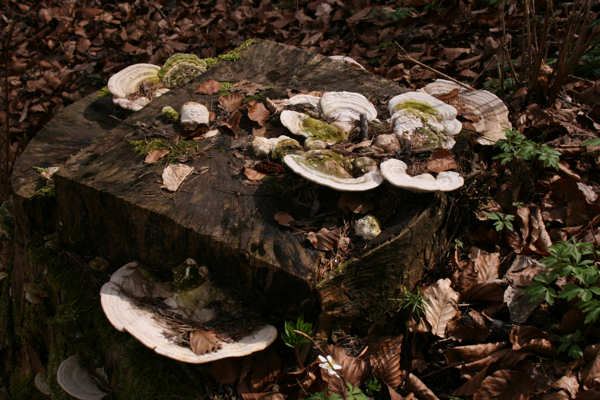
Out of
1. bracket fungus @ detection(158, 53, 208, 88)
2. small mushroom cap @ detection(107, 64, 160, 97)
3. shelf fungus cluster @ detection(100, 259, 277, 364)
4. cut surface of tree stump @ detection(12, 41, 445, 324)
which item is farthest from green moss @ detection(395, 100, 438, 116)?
small mushroom cap @ detection(107, 64, 160, 97)

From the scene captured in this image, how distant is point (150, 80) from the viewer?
4.53 meters

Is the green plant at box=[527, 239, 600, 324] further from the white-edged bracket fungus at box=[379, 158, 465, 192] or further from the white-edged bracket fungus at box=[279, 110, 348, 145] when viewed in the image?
the white-edged bracket fungus at box=[279, 110, 348, 145]

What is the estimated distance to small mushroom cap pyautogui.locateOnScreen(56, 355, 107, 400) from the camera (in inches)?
124

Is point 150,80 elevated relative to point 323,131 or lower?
lower

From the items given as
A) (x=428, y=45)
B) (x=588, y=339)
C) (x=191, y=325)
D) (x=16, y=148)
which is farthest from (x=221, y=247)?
(x=16, y=148)

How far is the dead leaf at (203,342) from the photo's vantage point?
2.45 m

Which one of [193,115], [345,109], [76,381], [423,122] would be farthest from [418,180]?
[76,381]

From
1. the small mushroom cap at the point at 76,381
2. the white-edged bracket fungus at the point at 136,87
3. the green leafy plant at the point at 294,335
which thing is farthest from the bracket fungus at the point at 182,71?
the green leafy plant at the point at 294,335

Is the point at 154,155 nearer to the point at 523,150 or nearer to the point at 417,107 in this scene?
the point at 417,107

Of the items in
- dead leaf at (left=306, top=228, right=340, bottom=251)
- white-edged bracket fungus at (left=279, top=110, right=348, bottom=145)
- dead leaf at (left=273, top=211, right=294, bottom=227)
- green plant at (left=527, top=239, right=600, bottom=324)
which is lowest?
green plant at (left=527, top=239, right=600, bottom=324)

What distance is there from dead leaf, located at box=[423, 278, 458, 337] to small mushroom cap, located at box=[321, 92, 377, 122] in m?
1.29

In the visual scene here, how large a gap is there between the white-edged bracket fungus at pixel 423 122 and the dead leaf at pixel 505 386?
4.74 ft

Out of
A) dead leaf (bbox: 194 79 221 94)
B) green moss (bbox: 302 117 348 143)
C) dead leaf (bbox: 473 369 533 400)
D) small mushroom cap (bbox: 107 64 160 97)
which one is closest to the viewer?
dead leaf (bbox: 473 369 533 400)

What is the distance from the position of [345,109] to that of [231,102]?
38.3 inches
